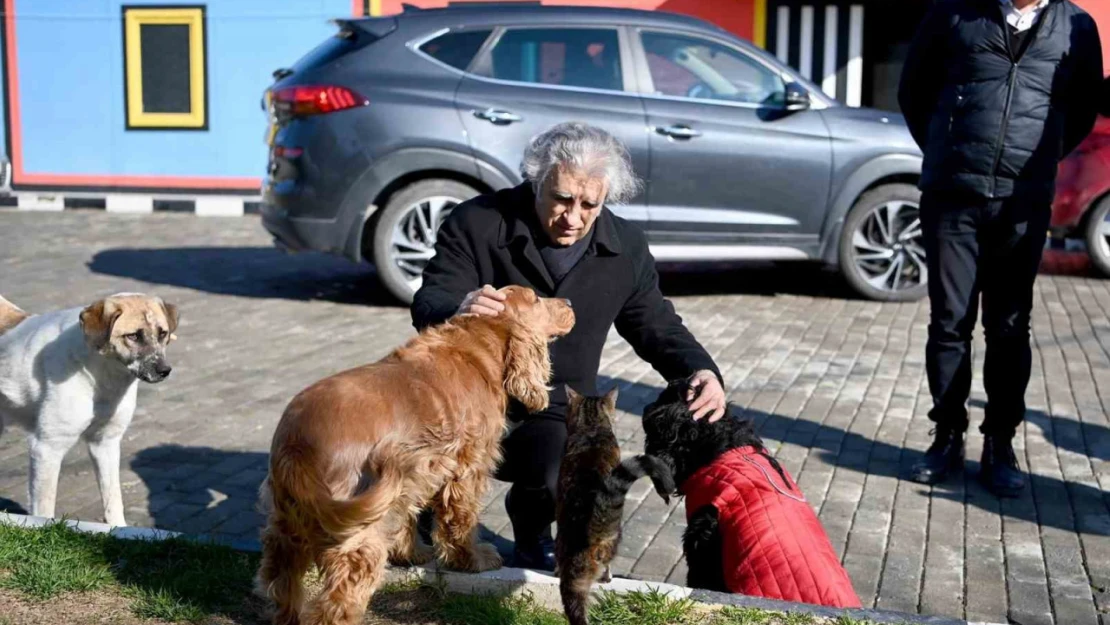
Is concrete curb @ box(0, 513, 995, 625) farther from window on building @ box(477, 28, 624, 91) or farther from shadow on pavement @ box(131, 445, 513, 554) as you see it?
window on building @ box(477, 28, 624, 91)

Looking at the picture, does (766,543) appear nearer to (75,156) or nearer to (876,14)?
(876,14)

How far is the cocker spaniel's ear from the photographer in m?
3.78

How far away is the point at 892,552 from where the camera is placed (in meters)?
4.89

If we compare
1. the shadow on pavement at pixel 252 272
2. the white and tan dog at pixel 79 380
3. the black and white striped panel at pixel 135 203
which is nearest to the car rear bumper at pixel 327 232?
the shadow on pavement at pixel 252 272

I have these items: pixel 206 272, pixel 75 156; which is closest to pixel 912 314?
pixel 206 272

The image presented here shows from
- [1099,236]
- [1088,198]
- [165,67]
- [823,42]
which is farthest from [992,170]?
[165,67]

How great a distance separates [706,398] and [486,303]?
0.83 meters

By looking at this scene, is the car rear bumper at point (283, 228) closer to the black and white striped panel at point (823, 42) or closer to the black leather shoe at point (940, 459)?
the black leather shoe at point (940, 459)

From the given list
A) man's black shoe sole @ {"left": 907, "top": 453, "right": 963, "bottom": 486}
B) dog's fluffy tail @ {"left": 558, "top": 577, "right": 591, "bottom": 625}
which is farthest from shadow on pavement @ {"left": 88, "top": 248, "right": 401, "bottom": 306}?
dog's fluffy tail @ {"left": 558, "top": 577, "right": 591, "bottom": 625}

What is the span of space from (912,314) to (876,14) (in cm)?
886

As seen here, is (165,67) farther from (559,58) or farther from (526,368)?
(526,368)

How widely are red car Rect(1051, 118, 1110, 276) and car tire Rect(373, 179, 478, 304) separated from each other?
588cm

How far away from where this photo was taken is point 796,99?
984 centimetres

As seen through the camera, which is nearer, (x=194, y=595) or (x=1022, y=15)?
(x=194, y=595)
